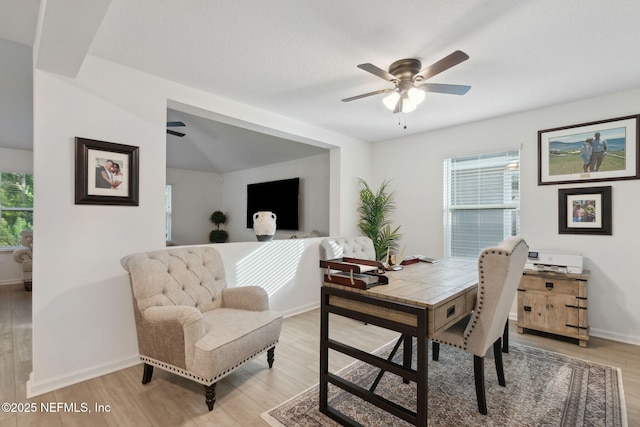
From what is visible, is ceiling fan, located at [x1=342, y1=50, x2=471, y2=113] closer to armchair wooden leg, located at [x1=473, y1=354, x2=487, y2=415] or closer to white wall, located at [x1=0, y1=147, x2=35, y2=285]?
armchair wooden leg, located at [x1=473, y1=354, x2=487, y2=415]

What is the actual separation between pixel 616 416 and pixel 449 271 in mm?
1252

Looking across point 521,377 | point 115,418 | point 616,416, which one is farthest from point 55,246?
point 616,416

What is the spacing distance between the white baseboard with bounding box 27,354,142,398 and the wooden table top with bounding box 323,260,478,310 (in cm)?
192

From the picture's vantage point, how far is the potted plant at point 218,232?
768 centimetres

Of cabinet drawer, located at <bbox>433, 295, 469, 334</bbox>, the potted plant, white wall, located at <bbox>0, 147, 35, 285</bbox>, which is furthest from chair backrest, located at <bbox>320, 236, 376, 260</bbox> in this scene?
white wall, located at <bbox>0, 147, 35, 285</bbox>

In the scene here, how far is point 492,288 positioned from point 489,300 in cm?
8

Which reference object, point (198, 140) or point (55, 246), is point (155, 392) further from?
point (198, 140)

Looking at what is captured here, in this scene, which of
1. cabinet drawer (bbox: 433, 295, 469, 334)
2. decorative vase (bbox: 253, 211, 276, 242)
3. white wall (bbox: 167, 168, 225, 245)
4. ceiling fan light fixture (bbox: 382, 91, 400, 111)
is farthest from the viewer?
white wall (bbox: 167, 168, 225, 245)

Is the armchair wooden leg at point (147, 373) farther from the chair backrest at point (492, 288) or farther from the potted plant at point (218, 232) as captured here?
the potted plant at point (218, 232)

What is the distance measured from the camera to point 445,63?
200 centimetres

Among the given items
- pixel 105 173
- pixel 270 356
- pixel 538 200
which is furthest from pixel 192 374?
pixel 538 200

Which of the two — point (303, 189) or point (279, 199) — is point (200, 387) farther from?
point (279, 199)

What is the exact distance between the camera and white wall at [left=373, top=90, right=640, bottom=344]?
9.78 feet

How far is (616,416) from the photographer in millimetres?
1849
